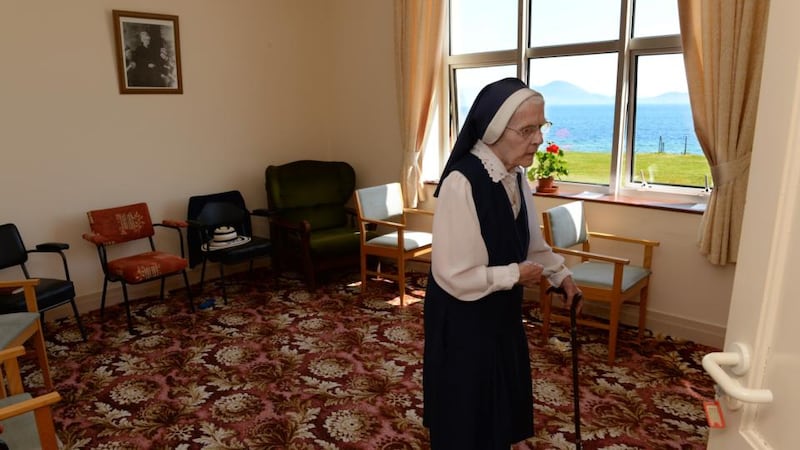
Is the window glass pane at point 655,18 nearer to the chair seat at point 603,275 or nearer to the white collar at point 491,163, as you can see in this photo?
the chair seat at point 603,275

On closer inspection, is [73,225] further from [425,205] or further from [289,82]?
[425,205]

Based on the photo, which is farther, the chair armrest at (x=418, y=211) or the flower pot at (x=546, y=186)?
the chair armrest at (x=418, y=211)

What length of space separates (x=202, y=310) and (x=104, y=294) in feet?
2.25

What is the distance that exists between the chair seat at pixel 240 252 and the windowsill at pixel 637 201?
2189 millimetres

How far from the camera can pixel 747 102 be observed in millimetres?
3092

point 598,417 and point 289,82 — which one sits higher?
point 289,82

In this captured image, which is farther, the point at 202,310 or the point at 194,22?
the point at 194,22

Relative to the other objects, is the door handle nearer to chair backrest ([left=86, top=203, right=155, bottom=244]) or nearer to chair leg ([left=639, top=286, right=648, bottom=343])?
chair leg ([left=639, top=286, right=648, bottom=343])

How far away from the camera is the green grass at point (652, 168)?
3709 mm

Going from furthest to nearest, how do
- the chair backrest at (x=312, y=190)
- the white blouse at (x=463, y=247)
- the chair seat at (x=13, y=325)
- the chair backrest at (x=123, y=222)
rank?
the chair backrest at (x=312, y=190) → the chair backrest at (x=123, y=222) → the chair seat at (x=13, y=325) → the white blouse at (x=463, y=247)

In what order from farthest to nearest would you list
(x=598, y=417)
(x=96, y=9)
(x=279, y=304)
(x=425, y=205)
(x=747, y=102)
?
(x=425, y=205)
(x=279, y=304)
(x=96, y=9)
(x=747, y=102)
(x=598, y=417)

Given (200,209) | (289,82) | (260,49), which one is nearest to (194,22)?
(260,49)

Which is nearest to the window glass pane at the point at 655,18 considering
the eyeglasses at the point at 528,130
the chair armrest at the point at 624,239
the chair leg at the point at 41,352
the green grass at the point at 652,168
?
the green grass at the point at 652,168

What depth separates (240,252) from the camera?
14.2 feet
